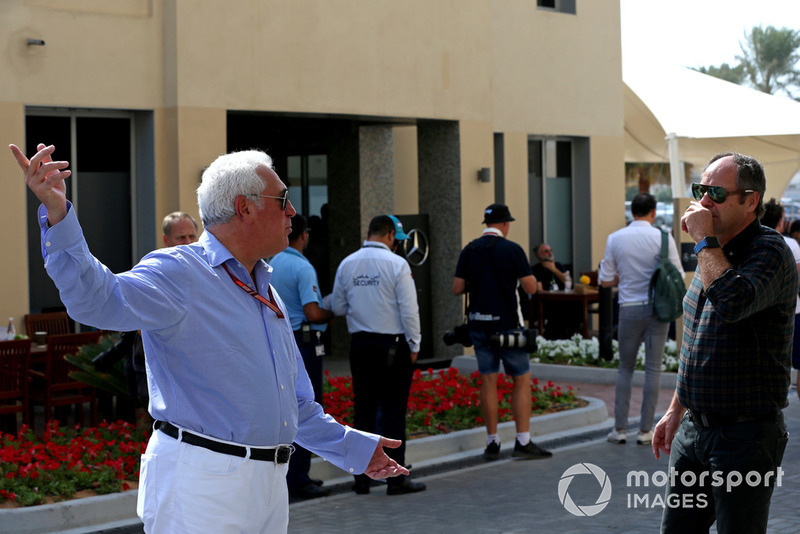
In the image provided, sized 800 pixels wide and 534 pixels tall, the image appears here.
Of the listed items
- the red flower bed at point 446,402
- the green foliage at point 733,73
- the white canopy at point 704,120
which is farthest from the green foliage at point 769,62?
the red flower bed at point 446,402

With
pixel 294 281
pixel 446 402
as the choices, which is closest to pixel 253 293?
pixel 294 281

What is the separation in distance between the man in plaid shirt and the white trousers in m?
1.78

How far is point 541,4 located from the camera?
18.5 metres

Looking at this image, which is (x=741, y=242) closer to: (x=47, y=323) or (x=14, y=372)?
(x=14, y=372)

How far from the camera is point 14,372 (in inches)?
367

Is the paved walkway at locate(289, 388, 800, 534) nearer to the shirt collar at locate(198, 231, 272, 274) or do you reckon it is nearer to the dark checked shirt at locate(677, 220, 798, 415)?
the dark checked shirt at locate(677, 220, 798, 415)

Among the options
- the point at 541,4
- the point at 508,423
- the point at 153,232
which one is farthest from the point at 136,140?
the point at 541,4

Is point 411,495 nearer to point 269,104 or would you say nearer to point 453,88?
point 269,104

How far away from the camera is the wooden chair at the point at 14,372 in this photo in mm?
9211

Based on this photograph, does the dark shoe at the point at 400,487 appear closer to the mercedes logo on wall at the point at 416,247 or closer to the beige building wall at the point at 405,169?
the mercedes logo on wall at the point at 416,247

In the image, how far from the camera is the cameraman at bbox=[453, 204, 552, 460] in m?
9.12

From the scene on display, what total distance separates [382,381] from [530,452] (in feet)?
5.82

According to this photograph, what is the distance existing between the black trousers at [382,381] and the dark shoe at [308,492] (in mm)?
556

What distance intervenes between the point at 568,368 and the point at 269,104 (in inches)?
200
